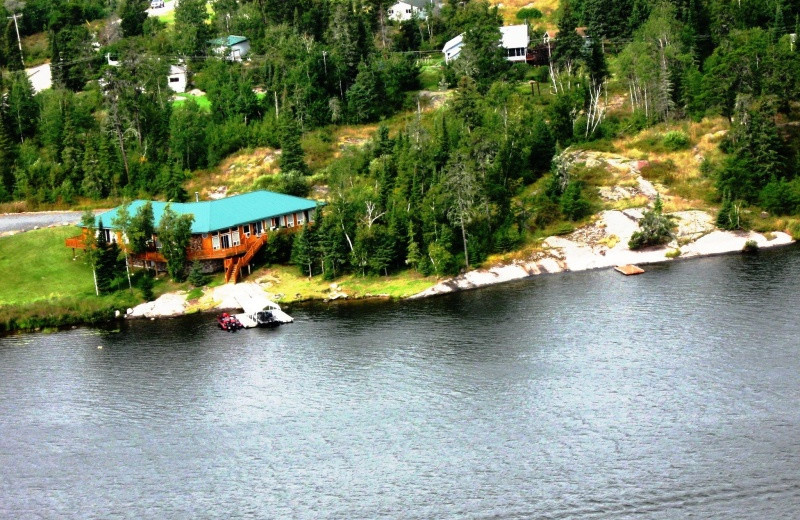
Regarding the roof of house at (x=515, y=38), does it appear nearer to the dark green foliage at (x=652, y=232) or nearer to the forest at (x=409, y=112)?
the forest at (x=409, y=112)

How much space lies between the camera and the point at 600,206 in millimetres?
93312

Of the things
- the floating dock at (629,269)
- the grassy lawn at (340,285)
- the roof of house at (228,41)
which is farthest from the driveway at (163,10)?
the floating dock at (629,269)

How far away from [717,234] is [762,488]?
44.6 meters

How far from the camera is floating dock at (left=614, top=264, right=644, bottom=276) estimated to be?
82188 mm

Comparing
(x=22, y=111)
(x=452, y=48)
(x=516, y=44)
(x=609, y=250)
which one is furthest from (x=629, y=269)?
(x=22, y=111)

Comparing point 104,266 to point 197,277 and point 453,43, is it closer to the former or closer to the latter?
point 197,277

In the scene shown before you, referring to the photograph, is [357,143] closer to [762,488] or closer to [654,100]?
[654,100]

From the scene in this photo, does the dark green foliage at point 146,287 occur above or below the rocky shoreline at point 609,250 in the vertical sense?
above

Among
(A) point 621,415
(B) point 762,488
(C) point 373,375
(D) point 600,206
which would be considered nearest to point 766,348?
(A) point 621,415

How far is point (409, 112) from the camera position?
117m

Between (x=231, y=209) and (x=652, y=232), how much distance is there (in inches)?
1521

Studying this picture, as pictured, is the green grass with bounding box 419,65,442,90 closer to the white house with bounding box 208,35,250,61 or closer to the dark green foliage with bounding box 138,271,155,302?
the white house with bounding box 208,35,250,61

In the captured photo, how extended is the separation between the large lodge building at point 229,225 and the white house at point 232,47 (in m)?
44.5

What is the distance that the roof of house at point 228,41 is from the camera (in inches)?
5317
